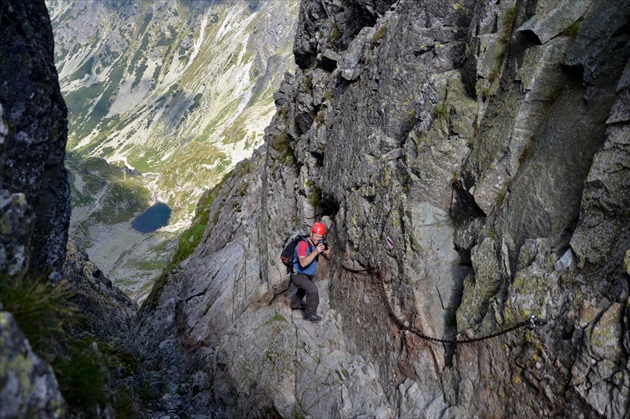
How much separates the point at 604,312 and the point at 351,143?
14779mm

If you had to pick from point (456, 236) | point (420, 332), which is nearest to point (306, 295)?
point (420, 332)

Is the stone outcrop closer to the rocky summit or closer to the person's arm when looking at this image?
the rocky summit

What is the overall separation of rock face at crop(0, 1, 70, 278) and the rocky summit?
567 mm

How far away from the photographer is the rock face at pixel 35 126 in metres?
13.0

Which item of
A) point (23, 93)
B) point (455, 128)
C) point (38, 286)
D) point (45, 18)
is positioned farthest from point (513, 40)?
point (45, 18)

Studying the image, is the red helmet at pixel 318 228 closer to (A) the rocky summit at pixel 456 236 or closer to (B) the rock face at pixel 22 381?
(A) the rocky summit at pixel 456 236

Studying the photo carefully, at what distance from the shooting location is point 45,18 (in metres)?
16.4

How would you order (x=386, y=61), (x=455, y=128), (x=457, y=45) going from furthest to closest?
(x=386, y=61)
(x=457, y=45)
(x=455, y=128)

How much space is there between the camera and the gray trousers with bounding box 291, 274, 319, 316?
57.5 feet

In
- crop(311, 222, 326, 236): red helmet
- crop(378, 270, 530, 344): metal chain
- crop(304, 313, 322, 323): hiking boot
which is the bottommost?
crop(304, 313, 322, 323): hiking boot

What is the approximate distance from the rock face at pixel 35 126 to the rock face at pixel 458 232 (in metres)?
10.5

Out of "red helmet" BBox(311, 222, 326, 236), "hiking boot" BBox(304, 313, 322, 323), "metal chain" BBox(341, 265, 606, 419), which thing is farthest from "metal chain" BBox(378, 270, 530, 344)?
"hiking boot" BBox(304, 313, 322, 323)

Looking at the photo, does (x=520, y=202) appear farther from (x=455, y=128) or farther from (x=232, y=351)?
(x=232, y=351)

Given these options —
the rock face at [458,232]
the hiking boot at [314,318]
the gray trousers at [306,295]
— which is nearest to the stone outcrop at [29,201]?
the gray trousers at [306,295]
